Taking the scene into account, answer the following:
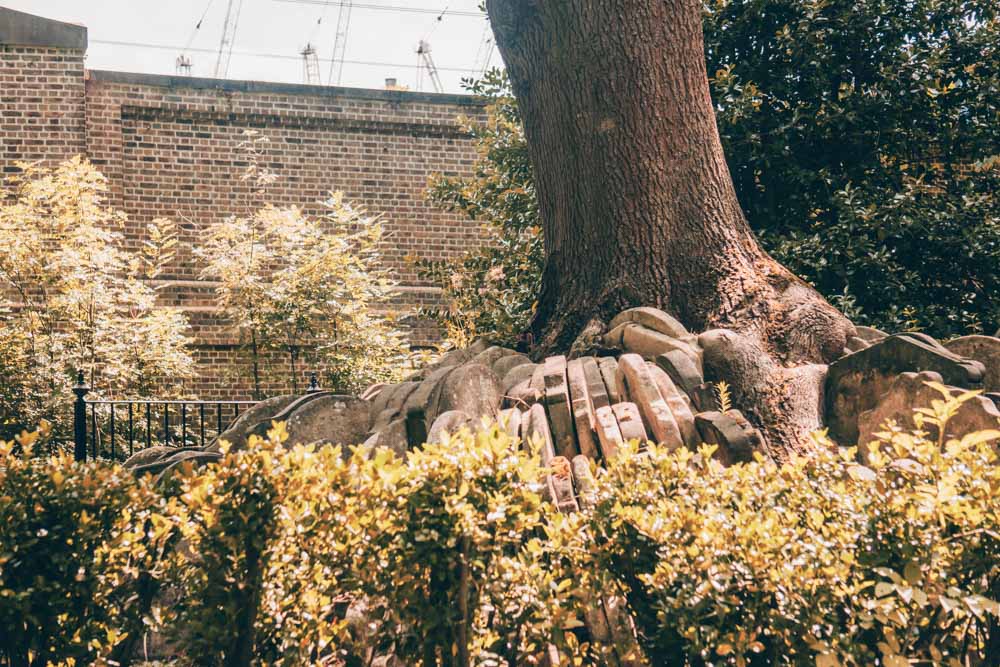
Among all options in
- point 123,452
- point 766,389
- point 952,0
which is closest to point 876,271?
point 952,0

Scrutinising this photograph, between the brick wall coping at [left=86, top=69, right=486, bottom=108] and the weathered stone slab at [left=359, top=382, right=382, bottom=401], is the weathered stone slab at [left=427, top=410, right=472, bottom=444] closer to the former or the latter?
the weathered stone slab at [left=359, top=382, right=382, bottom=401]

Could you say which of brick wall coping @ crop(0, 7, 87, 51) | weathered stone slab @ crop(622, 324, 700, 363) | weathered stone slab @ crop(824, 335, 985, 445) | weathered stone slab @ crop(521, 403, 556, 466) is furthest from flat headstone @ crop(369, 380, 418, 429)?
brick wall coping @ crop(0, 7, 87, 51)

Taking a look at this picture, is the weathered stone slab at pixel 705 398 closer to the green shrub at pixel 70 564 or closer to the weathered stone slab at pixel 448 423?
the weathered stone slab at pixel 448 423

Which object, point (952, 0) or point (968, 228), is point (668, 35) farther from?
point (952, 0)

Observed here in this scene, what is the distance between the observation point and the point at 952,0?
302 inches

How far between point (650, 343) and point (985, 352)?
1.64 meters

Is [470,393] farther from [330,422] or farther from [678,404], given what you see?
[678,404]

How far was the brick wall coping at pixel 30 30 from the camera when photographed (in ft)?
42.3

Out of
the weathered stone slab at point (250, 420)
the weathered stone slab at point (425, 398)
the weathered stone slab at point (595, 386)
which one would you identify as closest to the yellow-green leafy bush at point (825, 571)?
the weathered stone slab at point (595, 386)

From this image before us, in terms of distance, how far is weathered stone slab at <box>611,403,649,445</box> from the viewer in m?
3.59

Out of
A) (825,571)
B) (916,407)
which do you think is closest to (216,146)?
(916,407)

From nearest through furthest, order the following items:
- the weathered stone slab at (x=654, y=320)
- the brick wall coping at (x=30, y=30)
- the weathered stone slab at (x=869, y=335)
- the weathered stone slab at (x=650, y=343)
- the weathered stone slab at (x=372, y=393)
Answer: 1. the weathered stone slab at (x=650, y=343)
2. the weathered stone slab at (x=654, y=320)
3. the weathered stone slab at (x=372, y=393)
4. the weathered stone slab at (x=869, y=335)
5. the brick wall coping at (x=30, y=30)

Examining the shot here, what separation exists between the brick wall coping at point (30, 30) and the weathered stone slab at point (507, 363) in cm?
1146

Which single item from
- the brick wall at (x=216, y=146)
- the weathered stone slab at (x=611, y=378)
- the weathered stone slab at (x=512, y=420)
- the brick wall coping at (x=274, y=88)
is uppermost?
the brick wall coping at (x=274, y=88)
